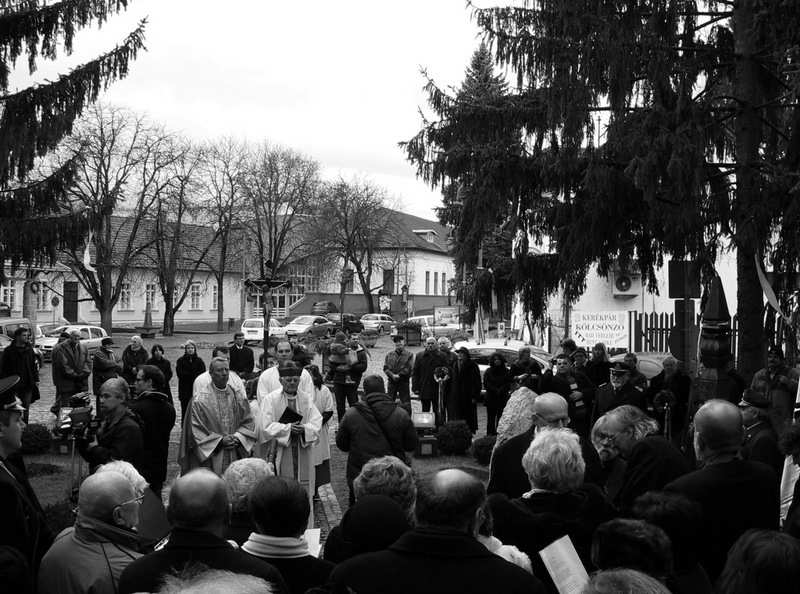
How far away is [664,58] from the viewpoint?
1090cm

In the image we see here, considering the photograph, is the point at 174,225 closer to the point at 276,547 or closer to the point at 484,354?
the point at 484,354

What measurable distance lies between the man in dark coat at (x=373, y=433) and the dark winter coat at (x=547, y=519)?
418 centimetres

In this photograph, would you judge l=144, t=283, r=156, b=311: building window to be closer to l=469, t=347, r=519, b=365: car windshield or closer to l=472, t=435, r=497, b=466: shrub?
l=469, t=347, r=519, b=365: car windshield

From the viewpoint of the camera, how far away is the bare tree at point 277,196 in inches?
2347

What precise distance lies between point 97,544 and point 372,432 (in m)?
4.47

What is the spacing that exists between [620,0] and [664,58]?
0.99 m

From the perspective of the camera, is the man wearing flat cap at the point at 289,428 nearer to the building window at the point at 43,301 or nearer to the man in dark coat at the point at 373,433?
the man in dark coat at the point at 373,433

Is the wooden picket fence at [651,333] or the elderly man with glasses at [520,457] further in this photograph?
the wooden picket fence at [651,333]

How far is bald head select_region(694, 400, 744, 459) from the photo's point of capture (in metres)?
4.48

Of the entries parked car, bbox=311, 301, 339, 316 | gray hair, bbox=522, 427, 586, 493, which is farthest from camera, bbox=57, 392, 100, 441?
parked car, bbox=311, 301, 339, 316

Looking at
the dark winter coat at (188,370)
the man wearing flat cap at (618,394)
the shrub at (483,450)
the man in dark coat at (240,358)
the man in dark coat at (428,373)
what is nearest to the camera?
the man wearing flat cap at (618,394)

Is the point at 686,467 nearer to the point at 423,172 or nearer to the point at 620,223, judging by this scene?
the point at 620,223

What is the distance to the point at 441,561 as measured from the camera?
3.06 metres

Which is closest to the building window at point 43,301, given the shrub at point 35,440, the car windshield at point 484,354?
the car windshield at point 484,354
